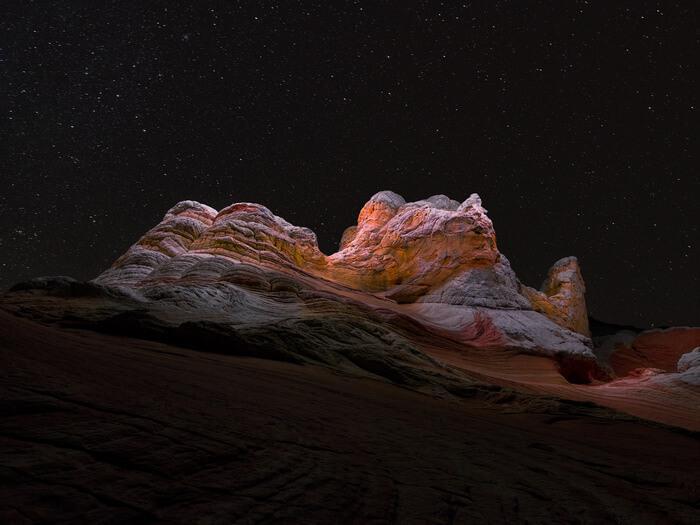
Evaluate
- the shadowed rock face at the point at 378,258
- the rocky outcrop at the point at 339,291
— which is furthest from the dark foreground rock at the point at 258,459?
the shadowed rock face at the point at 378,258

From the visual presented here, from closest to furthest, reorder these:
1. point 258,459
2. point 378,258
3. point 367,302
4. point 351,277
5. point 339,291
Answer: point 258,459, point 367,302, point 339,291, point 351,277, point 378,258

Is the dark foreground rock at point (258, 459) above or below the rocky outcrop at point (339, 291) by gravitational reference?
below

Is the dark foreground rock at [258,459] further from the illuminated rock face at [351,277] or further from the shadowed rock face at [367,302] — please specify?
the illuminated rock face at [351,277]

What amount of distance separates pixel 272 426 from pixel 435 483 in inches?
35.8

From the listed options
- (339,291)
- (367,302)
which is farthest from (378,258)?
(367,302)

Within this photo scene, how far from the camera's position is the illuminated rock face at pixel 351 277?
359 inches

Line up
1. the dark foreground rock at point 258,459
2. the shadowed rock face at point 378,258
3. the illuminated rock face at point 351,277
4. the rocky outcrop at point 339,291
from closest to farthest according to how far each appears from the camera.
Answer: the dark foreground rock at point 258,459
the rocky outcrop at point 339,291
the illuminated rock face at point 351,277
the shadowed rock face at point 378,258

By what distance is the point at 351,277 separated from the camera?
62.0ft

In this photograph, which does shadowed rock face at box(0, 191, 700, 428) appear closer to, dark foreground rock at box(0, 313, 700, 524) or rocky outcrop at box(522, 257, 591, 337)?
rocky outcrop at box(522, 257, 591, 337)

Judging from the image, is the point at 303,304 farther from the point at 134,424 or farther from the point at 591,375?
the point at 591,375

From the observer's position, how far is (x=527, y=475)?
2.39m

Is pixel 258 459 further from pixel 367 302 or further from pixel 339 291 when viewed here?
pixel 339 291

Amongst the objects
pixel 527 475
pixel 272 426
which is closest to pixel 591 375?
pixel 527 475

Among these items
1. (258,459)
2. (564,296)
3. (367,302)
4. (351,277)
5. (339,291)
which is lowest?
(258,459)
